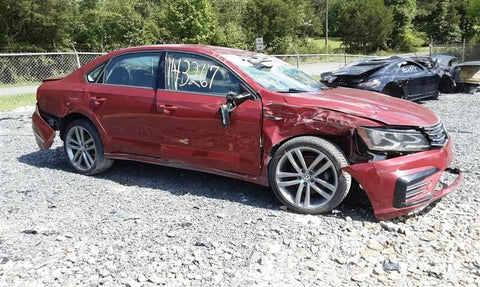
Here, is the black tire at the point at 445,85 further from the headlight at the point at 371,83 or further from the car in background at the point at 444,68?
the headlight at the point at 371,83

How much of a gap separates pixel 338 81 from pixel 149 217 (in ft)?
20.8

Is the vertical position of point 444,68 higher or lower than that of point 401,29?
lower

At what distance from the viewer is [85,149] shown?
5148 mm

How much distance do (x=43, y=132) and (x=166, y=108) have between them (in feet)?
6.84

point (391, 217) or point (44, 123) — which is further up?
point (44, 123)

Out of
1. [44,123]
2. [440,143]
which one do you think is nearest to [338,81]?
[440,143]

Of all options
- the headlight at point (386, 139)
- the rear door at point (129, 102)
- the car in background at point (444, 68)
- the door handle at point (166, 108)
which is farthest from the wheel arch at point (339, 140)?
the car in background at point (444, 68)

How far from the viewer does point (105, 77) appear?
5.00 meters

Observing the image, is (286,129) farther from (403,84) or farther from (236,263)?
(403,84)

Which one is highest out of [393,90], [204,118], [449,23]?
[449,23]

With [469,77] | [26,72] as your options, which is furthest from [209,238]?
[26,72]

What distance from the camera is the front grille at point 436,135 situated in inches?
148

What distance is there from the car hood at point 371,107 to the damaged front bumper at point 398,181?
34 cm

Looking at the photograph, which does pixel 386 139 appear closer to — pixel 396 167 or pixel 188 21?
pixel 396 167
